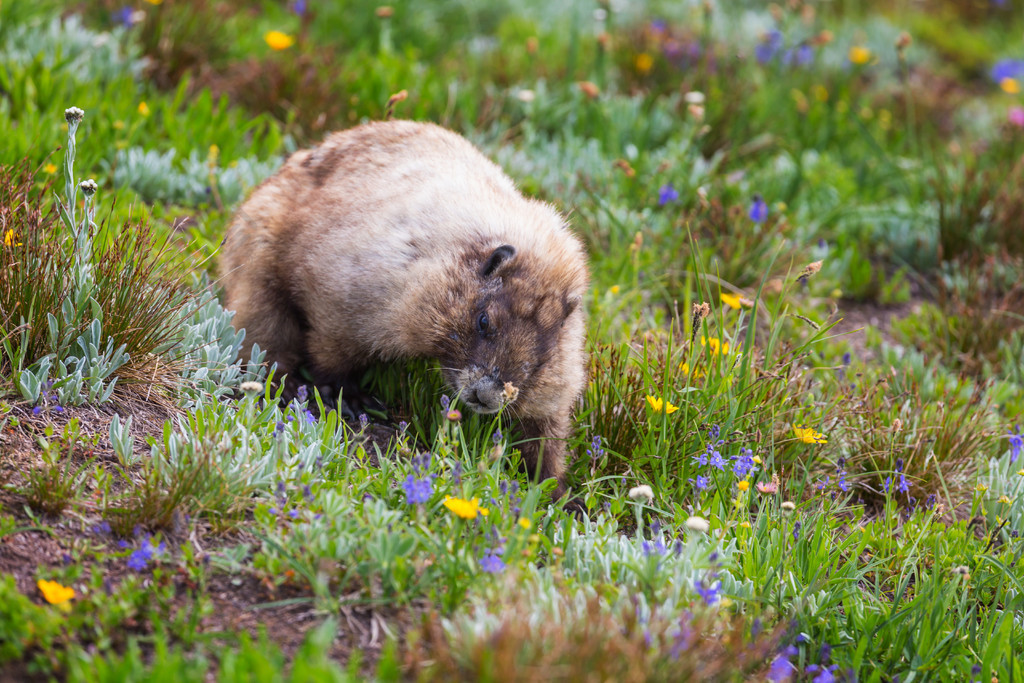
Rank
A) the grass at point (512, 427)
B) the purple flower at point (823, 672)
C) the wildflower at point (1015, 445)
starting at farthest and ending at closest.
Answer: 1. the wildflower at point (1015, 445)
2. the purple flower at point (823, 672)
3. the grass at point (512, 427)

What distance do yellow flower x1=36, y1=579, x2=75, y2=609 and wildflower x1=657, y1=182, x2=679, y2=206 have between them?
4.89 metres

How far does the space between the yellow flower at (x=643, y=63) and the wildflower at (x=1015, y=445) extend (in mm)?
5264

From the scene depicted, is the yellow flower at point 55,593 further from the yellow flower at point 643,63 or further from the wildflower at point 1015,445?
the yellow flower at point 643,63

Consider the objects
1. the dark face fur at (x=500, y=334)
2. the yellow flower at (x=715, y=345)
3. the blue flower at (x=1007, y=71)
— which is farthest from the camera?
the blue flower at (x=1007, y=71)

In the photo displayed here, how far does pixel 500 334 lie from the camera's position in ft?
14.4

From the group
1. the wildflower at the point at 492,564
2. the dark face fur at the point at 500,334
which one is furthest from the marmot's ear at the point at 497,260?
the wildflower at the point at 492,564

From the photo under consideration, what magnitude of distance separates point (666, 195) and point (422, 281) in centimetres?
284

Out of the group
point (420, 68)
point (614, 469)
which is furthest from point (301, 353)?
point (420, 68)

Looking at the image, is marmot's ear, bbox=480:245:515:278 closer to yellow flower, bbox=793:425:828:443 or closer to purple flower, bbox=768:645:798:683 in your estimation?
yellow flower, bbox=793:425:828:443

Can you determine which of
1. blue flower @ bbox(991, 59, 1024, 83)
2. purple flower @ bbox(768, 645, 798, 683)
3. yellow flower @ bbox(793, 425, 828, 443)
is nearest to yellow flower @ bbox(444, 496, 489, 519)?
purple flower @ bbox(768, 645, 798, 683)

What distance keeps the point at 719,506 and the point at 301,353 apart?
235 cm

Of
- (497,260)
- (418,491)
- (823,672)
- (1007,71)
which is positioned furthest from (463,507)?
(1007,71)

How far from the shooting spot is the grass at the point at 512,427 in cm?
317

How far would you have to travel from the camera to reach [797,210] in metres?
7.65
